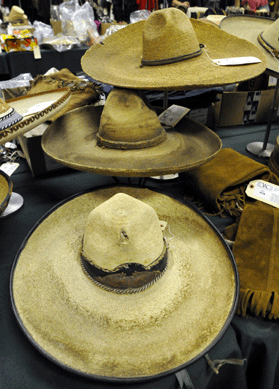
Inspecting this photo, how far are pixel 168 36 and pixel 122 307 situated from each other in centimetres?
93

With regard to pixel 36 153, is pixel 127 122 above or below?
above

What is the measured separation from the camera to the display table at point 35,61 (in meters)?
3.07

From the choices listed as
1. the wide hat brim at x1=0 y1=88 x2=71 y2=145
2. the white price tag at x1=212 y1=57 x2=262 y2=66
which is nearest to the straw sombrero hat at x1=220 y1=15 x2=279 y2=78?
the white price tag at x1=212 y1=57 x2=262 y2=66

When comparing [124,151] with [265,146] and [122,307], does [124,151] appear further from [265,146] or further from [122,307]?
[265,146]

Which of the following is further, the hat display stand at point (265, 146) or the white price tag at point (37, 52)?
the white price tag at point (37, 52)

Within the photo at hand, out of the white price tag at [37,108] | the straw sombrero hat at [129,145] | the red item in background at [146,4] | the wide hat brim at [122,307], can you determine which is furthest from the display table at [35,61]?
the wide hat brim at [122,307]

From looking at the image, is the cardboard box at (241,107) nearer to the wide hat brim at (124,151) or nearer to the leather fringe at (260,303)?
the wide hat brim at (124,151)

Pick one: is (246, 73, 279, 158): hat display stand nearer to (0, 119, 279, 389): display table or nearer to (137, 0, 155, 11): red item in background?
(0, 119, 279, 389): display table

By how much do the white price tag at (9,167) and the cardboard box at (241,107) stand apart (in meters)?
1.39

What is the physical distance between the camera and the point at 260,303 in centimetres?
87

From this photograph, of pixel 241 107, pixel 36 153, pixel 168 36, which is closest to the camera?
pixel 168 36

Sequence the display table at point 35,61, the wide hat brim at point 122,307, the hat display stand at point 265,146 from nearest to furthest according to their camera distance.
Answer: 1. the wide hat brim at point 122,307
2. the hat display stand at point 265,146
3. the display table at point 35,61

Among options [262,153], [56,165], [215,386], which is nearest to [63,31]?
[56,165]

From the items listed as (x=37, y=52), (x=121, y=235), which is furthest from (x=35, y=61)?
(x=121, y=235)
